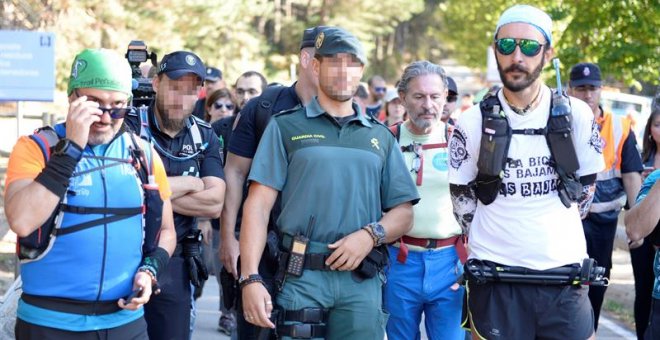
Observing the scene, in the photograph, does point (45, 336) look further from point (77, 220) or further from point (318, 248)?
point (318, 248)

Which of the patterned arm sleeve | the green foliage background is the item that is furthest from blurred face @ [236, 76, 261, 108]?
the green foliage background

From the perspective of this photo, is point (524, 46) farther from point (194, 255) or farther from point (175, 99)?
point (194, 255)

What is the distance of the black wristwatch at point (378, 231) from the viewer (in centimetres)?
518

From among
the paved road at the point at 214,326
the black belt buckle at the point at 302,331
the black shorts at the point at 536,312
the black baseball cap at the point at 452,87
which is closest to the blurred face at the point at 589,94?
the black baseball cap at the point at 452,87

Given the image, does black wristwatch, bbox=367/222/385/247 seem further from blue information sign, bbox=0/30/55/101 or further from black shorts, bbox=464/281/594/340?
blue information sign, bbox=0/30/55/101

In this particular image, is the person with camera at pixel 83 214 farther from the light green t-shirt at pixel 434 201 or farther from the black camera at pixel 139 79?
the light green t-shirt at pixel 434 201

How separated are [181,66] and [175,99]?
0.61 ft

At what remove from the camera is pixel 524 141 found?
16.6 feet

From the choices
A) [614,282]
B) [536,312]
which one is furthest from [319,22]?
[536,312]

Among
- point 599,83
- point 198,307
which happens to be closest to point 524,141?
point 599,83

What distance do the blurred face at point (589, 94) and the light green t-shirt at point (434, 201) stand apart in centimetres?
232

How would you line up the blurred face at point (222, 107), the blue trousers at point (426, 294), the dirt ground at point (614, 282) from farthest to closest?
the dirt ground at point (614, 282), the blurred face at point (222, 107), the blue trousers at point (426, 294)

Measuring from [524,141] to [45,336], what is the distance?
2.29m

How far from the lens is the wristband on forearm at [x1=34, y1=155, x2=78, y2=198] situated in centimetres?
425
